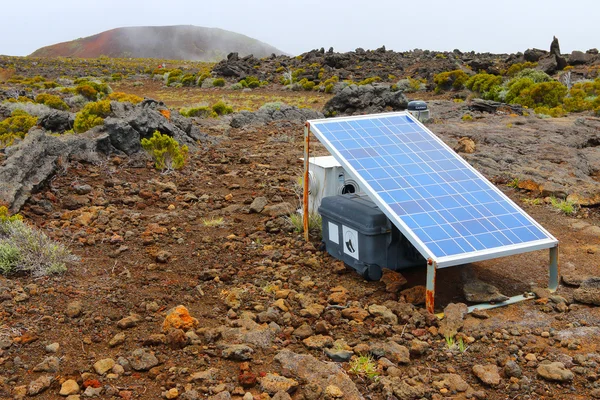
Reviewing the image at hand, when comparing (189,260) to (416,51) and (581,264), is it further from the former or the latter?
(416,51)

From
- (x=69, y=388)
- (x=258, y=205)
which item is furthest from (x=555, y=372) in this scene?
(x=258, y=205)

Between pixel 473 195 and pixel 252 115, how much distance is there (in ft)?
34.5

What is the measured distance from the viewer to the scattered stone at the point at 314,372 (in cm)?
362

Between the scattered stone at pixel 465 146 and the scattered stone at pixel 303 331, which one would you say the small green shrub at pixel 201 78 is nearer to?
the scattered stone at pixel 465 146

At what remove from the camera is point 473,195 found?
541 centimetres

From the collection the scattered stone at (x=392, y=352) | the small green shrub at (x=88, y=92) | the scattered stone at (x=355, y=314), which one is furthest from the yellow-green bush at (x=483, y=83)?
the scattered stone at (x=392, y=352)

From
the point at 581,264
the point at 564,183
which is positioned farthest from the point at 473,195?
the point at 564,183

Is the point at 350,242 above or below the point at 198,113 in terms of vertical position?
below

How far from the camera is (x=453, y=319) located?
4559 millimetres

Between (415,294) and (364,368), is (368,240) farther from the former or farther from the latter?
(364,368)

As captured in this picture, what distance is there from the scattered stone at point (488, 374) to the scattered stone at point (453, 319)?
460 mm

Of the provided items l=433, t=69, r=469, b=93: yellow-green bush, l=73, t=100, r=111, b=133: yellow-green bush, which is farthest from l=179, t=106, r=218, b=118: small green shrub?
l=433, t=69, r=469, b=93: yellow-green bush

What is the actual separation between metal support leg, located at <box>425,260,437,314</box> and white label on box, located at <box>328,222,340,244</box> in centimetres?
128

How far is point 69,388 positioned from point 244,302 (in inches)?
66.8
